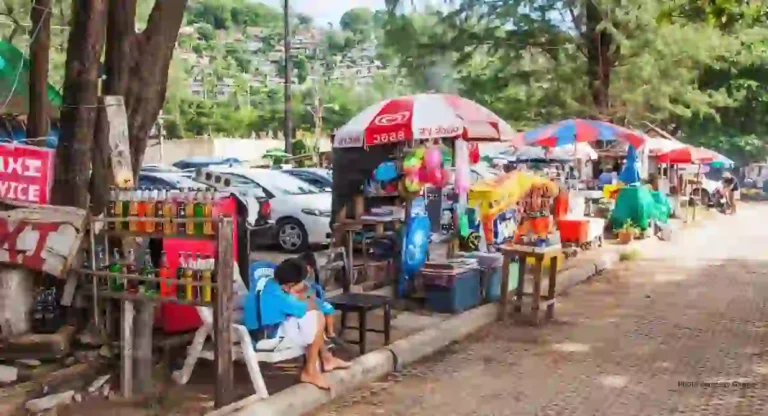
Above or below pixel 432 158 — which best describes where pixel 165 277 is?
below

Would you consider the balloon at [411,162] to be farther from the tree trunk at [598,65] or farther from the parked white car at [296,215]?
the tree trunk at [598,65]

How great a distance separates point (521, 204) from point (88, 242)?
23.9 ft

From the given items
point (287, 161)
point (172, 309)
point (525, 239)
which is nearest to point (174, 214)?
point (172, 309)

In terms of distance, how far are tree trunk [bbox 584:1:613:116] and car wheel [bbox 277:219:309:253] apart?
11990 mm

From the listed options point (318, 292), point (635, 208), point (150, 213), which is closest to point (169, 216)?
point (150, 213)

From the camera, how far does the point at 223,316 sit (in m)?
5.61

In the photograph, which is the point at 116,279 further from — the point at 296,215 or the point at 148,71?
the point at 296,215

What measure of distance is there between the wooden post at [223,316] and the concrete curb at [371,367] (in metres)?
0.16

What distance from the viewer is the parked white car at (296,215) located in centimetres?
1468

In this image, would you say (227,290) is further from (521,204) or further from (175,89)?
(175,89)

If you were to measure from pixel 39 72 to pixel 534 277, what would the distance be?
5.41 metres

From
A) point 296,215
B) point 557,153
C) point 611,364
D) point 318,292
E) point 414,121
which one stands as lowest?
point 611,364

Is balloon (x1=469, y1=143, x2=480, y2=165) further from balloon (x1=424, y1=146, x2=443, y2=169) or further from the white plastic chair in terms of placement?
the white plastic chair

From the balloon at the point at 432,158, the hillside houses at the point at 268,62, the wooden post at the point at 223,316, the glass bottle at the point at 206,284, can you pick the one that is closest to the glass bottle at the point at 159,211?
the glass bottle at the point at 206,284
